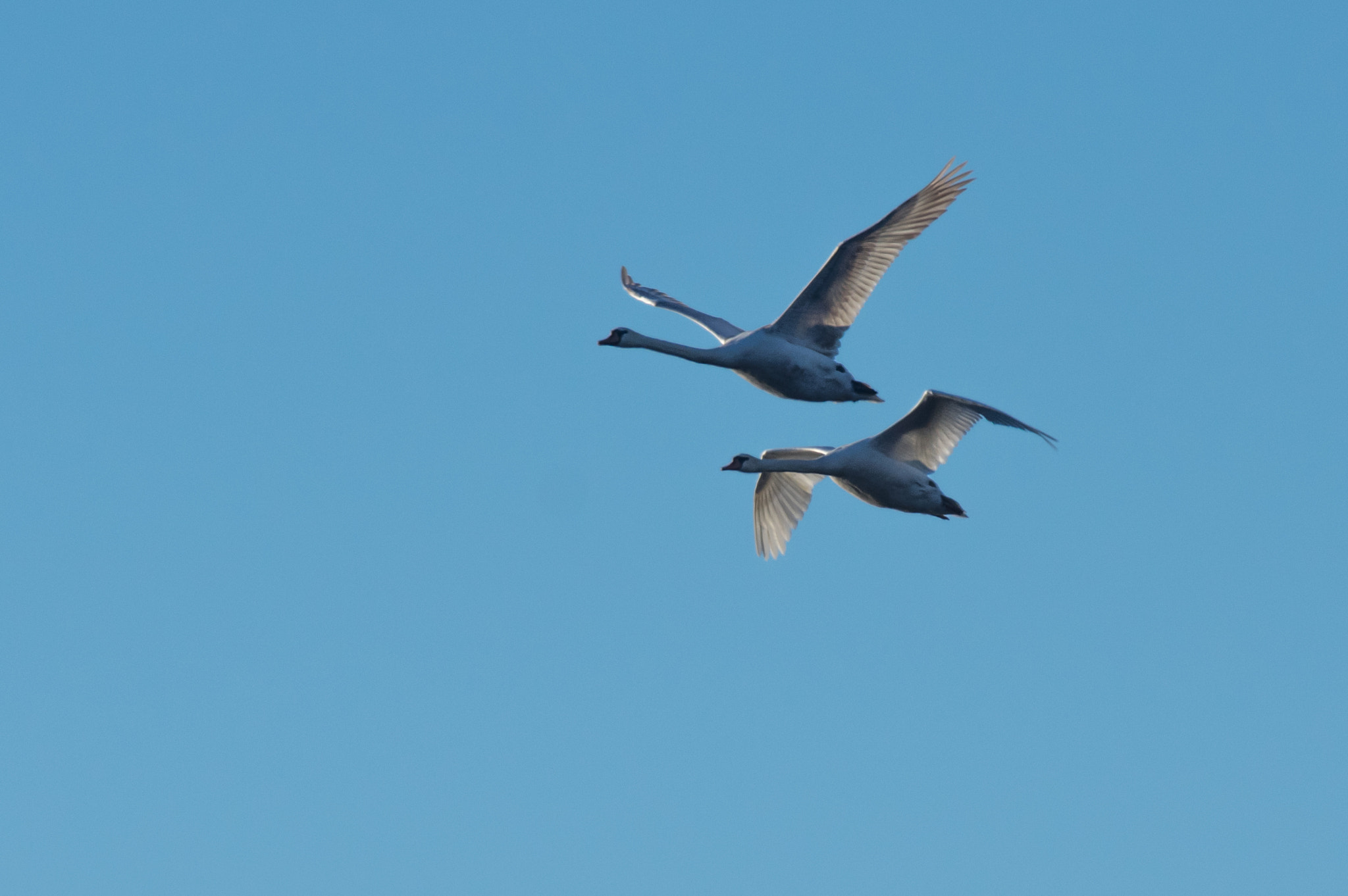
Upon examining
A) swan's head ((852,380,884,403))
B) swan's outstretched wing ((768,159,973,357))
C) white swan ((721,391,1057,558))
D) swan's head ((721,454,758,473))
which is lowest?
white swan ((721,391,1057,558))

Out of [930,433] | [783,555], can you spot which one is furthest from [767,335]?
[783,555]

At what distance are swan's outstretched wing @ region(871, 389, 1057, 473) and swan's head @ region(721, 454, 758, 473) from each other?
3479 mm

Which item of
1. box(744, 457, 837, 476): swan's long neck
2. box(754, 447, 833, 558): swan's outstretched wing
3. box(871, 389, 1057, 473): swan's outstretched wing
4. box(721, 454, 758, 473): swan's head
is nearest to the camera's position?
box(871, 389, 1057, 473): swan's outstretched wing

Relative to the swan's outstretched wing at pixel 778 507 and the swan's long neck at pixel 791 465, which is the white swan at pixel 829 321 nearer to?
the swan's long neck at pixel 791 465

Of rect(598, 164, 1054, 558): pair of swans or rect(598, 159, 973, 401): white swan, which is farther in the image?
rect(598, 159, 973, 401): white swan

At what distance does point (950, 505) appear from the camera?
2797cm

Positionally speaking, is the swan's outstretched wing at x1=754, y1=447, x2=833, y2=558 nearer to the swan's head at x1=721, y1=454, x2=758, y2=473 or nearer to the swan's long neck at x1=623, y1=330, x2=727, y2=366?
the swan's head at x1=721, y1=454, x2=758, y2=473

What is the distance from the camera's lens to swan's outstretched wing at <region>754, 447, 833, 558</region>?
32938 mm

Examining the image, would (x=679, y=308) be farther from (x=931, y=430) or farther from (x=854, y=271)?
(x=931, y=430)

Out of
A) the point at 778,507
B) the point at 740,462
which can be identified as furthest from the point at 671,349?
the point at 778,507

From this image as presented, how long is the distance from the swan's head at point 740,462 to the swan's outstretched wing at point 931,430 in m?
3.48

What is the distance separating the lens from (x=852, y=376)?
29.1 metres

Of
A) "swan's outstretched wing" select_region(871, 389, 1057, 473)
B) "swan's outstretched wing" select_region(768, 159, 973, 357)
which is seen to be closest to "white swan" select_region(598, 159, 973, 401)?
"swan's outstretched wing" select_region(768, 159, 973, 357)

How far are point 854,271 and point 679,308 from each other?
19.2 feet
